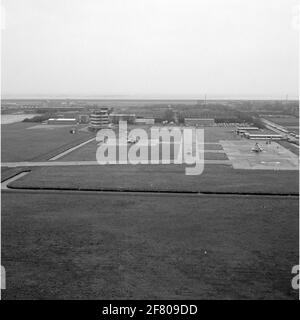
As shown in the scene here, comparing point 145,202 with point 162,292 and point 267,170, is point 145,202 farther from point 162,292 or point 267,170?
point 267,170

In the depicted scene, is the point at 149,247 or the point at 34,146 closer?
the point at 149,247

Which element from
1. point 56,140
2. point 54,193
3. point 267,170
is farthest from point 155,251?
point 56,140

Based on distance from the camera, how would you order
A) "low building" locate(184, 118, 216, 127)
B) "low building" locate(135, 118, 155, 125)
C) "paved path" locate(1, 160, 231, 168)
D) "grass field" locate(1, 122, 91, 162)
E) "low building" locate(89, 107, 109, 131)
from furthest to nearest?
"low building" locate(135, 118, 155, 125)
"low building" locate(184, 118, 216, 127)
"low building" locate(89, 107, 109, 131)
"grass field" locate(1, 122, 91, 162)
"paved path" locate(1, 160, 231, 168)

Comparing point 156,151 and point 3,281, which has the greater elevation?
point 156,151

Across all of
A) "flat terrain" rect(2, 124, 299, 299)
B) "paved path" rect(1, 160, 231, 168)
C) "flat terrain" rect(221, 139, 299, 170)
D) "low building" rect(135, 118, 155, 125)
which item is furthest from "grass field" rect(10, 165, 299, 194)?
"low building" rect(135, 118, 155, 125)

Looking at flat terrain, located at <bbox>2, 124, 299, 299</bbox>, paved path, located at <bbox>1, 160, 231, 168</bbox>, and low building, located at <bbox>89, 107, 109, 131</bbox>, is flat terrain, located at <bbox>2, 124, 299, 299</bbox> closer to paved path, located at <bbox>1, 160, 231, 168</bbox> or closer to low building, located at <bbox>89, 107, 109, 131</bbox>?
paved path, located at <bbox>1, 160, 231, 168</bbox>

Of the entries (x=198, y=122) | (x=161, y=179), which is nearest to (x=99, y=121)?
(x=198, y=122)

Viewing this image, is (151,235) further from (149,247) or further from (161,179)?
(161,179)
